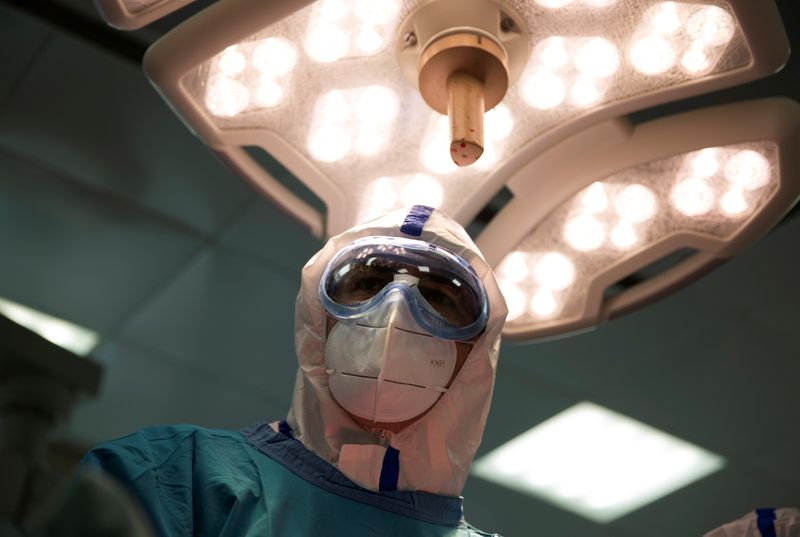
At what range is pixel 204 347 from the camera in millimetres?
3580

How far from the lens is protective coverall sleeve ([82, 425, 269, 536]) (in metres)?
1.44

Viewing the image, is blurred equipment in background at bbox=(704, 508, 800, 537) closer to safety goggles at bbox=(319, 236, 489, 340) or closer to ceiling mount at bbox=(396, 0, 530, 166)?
safety goggles at bbox=(319, 236, 489, 340)

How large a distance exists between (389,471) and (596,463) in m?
2.54

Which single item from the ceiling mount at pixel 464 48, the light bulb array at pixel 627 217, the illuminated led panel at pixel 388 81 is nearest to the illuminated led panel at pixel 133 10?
the illuminated led panel at pixel 388 81

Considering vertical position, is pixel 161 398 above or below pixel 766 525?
above

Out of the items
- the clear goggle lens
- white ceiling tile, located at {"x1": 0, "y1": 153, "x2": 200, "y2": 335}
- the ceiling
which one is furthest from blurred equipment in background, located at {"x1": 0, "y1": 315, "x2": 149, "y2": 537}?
white ceiling tile, located at {"x1": 0, "y1": 153, "x2": 200, "y2": 335}

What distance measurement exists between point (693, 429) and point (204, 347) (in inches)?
71.4

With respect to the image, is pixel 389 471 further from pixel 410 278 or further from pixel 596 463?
pixel 596 463

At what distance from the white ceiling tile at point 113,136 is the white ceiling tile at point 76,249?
0.30ft

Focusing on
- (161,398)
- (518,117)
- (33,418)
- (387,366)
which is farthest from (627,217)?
(161,398)

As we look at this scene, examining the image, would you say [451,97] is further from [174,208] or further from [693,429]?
[693,429]

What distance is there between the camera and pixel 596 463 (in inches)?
161

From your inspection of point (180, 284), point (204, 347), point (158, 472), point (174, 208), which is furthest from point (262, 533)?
point (204, 347)

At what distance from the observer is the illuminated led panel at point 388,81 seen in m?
1.69
